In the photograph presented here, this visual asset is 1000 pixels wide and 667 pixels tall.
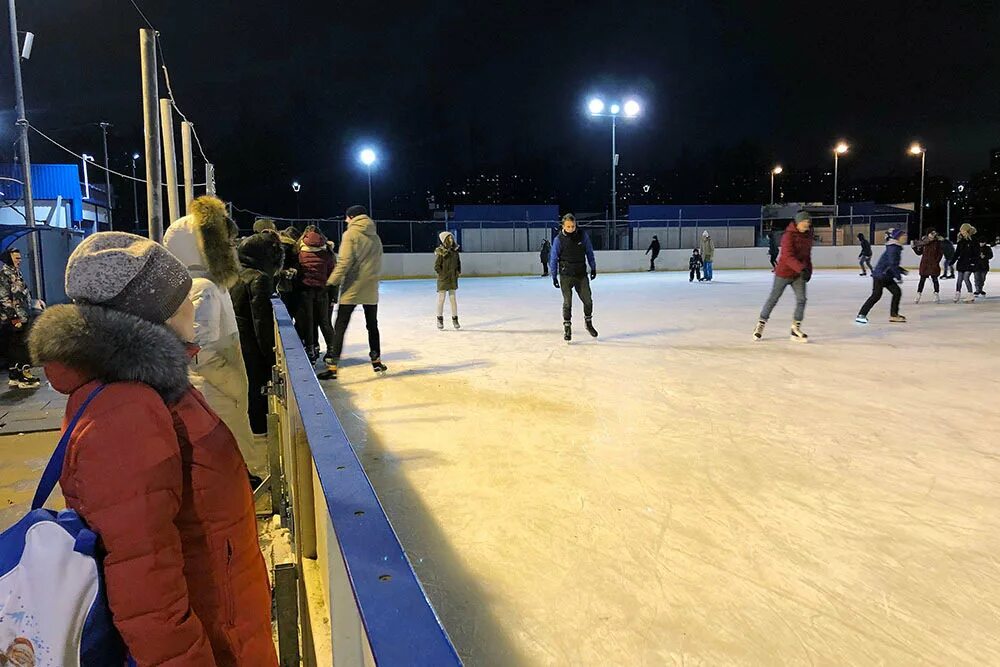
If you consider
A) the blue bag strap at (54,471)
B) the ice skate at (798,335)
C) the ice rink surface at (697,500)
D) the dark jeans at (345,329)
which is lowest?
the ice rink surface at (697,500)

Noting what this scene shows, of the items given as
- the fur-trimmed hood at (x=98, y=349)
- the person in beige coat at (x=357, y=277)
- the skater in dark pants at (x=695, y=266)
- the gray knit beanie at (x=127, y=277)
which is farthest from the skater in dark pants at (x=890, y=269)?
the skater in dark pants at (x=695, y=266)

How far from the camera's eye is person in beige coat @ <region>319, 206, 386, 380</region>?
255 inches

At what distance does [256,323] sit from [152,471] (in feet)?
14.0

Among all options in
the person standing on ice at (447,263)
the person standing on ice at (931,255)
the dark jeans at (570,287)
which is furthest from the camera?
the person standing on ice at (931,255)

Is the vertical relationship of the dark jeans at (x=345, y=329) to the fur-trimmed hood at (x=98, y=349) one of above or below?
below

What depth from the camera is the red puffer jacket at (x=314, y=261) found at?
6.86 meters

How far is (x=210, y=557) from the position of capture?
1.37 metres

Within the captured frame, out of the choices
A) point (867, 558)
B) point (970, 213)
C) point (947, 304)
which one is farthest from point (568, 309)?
point (970, 213)

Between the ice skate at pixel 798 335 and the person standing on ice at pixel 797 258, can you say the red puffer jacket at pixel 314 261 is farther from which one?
the ice skate at pixel 798 335

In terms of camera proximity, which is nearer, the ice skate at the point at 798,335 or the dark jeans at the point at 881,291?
the ice skate at the point at 798,335

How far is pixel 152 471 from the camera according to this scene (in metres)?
1.19

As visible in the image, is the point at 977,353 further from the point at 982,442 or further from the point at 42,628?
the point at 42,628

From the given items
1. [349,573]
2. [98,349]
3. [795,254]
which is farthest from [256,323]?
[795,254]

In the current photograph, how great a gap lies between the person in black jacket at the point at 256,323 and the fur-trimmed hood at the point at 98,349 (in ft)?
12.9
